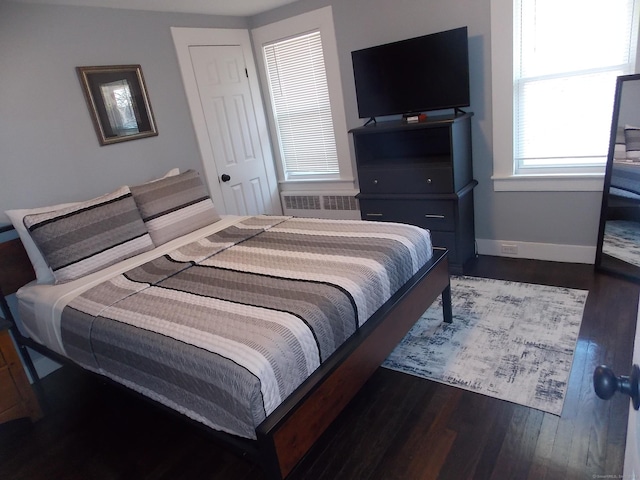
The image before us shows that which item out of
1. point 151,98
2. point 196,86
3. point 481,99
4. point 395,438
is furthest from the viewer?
point 196,86

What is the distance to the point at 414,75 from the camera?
3154 millimetres

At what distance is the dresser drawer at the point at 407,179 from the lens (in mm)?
3059

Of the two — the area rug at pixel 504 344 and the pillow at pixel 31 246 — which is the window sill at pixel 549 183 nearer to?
the area rug at pixel 504 344

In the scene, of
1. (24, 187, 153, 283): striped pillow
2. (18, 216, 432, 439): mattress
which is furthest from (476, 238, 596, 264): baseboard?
(24, 187, 153, 283): striped pillow

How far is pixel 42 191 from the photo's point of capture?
2.70 meters

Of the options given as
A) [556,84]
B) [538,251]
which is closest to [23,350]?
[538,251]

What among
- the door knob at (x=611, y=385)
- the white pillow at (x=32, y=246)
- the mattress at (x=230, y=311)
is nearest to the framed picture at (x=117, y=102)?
the white pillow at (x=32, y=246)

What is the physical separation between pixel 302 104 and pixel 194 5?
48.7 inches

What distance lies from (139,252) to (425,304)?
5.79 ft

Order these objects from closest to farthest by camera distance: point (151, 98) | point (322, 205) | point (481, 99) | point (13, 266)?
point (13, 266) < point (481, 99) < point (151, 98) < point (322, 205)

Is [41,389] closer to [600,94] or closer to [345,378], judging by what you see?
[345,378]

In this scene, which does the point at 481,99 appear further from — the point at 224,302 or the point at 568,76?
the point at 224,302

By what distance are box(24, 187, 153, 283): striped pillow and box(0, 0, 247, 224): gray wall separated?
0.44 meters

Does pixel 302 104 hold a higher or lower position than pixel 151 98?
lower
